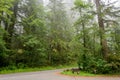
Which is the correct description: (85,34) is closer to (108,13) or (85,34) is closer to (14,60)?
(108,13)

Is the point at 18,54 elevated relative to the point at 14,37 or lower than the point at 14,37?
lower

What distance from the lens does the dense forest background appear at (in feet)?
65.3

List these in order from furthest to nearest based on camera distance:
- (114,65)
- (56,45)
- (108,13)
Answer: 1. (56,45)
2. (108,13)
3. (114,65)

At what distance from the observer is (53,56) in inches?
Answer: 1266

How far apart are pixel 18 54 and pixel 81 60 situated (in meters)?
10.2

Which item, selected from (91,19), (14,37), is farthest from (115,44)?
(14,37)

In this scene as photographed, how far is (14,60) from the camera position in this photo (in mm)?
26844

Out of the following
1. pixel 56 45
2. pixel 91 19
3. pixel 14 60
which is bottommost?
pixel 14 60

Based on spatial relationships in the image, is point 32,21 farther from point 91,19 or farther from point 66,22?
point 91,19

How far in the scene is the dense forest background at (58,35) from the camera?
19.9 m

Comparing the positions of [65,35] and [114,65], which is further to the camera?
[65,35]

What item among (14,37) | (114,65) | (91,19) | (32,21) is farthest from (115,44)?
(14,37)

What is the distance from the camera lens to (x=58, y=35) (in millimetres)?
32125

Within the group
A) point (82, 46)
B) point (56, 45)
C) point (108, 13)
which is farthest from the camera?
point (56, 45)
